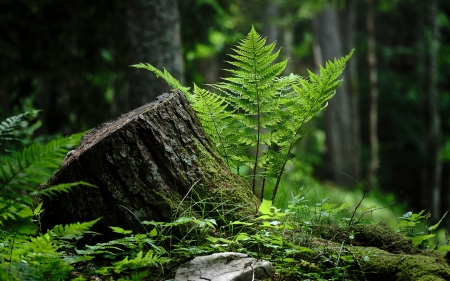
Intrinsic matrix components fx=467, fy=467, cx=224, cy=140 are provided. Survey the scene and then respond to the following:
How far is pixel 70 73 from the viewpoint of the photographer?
9242mm

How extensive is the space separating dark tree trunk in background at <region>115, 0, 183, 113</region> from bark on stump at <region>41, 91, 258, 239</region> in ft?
12.5

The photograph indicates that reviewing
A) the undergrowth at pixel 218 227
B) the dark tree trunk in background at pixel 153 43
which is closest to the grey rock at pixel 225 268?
the undergrowth at pixel 218 227

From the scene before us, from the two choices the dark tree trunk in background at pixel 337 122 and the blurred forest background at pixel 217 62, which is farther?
the dark tree trunk in background at pixel 337 122

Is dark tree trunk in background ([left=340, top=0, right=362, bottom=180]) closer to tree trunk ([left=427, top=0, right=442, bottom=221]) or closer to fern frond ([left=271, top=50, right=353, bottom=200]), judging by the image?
tree trunk ([left=427, top=0, right=442, bottom=221])

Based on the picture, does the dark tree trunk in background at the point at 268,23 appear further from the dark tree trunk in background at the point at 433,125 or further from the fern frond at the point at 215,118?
the fern frond at the point at 215,118

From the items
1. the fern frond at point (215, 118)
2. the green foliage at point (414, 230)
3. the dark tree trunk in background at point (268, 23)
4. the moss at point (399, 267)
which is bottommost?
the moss at point (399, 267)

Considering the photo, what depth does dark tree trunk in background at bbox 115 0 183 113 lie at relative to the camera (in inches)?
263

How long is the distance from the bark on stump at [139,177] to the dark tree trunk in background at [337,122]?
14.5m

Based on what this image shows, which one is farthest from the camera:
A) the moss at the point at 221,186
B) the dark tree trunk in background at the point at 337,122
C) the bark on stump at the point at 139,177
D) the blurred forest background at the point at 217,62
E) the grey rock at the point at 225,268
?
the dark tree trunk in background at the point at 337,122

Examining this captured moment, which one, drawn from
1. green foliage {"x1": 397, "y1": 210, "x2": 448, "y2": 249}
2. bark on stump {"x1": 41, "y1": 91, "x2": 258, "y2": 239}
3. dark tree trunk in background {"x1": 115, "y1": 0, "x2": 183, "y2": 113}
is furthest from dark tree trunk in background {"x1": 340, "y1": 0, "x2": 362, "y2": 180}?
bark on stump {"x1": 41, "y1": 91, "x2": 258, "y2": 239}

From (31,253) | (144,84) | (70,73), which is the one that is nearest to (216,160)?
(31,253)

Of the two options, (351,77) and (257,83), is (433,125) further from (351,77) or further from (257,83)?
(257,83)

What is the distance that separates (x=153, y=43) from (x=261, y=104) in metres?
3.92

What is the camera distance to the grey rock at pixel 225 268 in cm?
232
